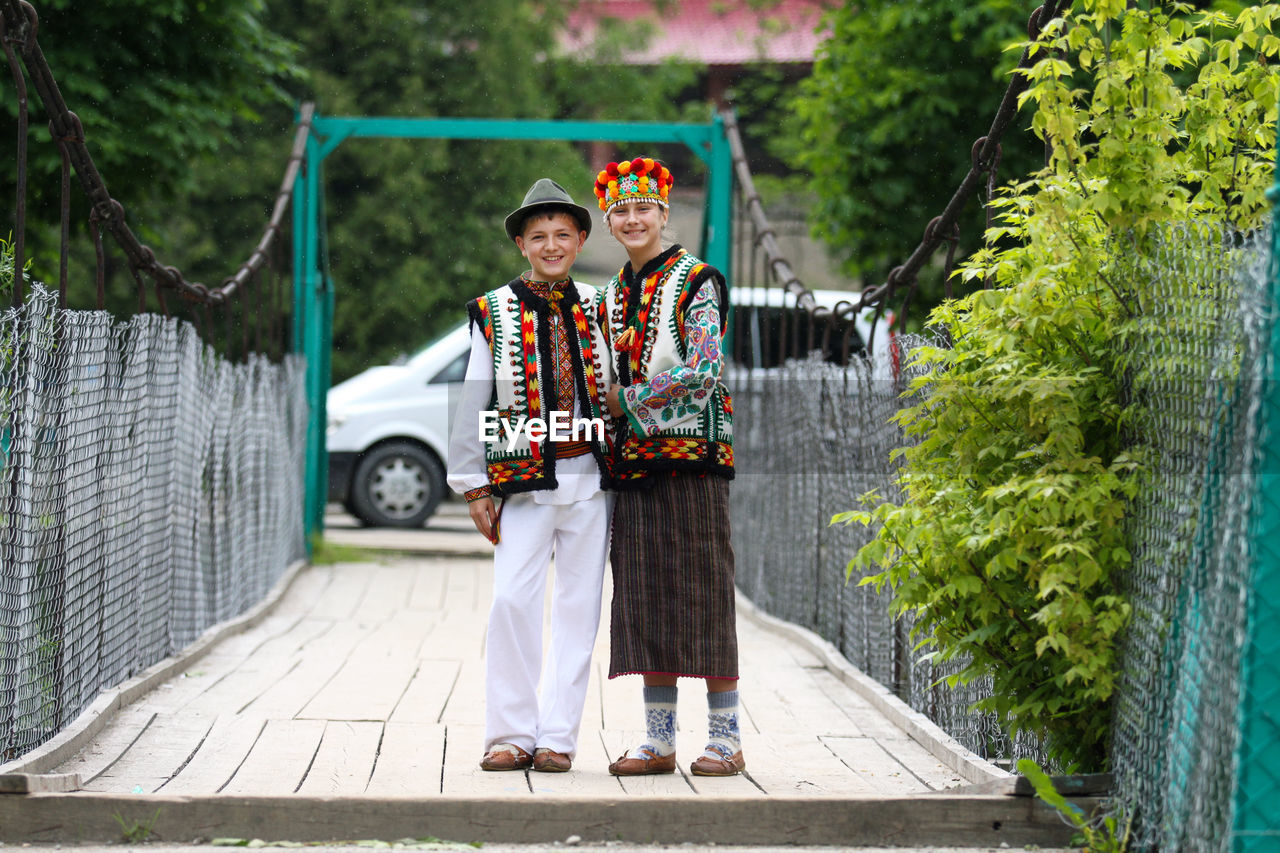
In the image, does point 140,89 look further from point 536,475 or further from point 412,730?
point 536,475

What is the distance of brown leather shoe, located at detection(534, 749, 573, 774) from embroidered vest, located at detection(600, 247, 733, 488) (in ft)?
1.98

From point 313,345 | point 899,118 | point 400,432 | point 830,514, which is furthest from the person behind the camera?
point 400,432

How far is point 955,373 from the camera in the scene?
3.16 meters

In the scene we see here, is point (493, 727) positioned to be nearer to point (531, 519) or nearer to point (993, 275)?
point (531, 519)

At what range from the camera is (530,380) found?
3.44 metres

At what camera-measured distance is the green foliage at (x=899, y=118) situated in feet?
31.7

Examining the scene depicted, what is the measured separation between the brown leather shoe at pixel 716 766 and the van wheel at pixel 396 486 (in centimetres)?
776

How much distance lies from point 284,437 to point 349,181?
9.84m

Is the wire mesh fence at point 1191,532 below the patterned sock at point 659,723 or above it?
above

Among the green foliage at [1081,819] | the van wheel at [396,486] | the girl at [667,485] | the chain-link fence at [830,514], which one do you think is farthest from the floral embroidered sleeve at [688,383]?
the van wheel at [396,486]

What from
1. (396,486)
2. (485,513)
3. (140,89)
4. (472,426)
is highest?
(140,89)

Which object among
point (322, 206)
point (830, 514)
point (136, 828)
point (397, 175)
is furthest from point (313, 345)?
point (397, 175)

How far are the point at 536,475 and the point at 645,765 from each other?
0.67 m

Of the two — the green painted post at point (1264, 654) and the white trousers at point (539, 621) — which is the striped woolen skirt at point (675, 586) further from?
the green painted post at point (1264, 654)
